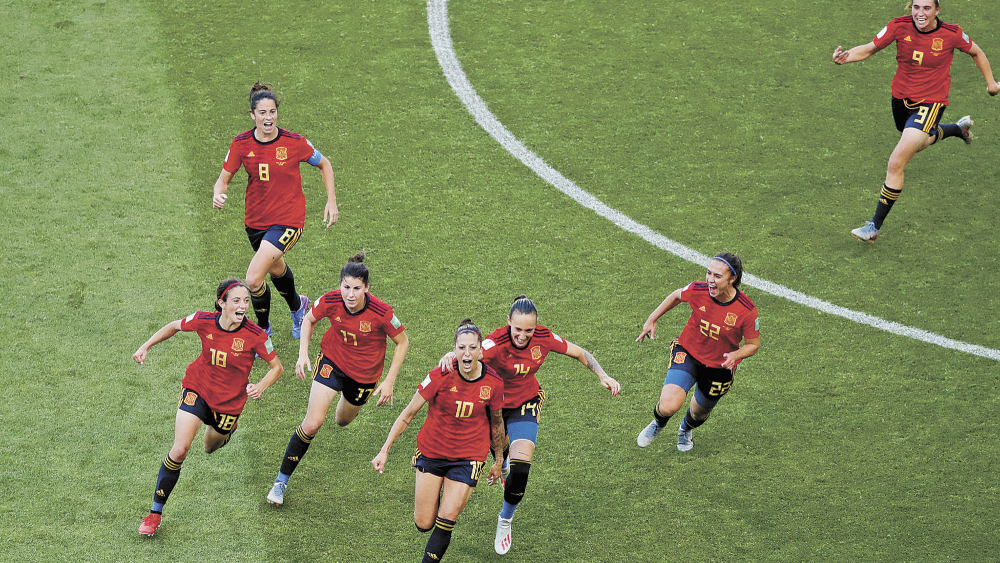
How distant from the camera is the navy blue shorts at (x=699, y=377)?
317 inches

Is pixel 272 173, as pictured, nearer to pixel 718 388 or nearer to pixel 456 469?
pixel 456 469

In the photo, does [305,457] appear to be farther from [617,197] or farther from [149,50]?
[149,50]

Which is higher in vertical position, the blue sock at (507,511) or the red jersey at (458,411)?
the red jersey at (458,411)

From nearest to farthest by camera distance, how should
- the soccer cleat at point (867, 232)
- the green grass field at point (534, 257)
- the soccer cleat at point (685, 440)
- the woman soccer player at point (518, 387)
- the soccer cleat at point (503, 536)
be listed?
the woman soccer player at point (518, 387) → the soccer cleat at point (503, 536) → the green grass field at point (534, 257) → the soccer cleat at point (685, 440) → the soccer cleat at point (867, 232)

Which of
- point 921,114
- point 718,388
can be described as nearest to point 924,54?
point 921,114

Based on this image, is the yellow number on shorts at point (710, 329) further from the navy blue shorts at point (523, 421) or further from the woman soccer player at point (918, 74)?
the woman soccer player at point (918, 74)

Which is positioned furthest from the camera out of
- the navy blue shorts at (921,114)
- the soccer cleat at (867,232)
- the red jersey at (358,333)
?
the soccer cleat at (867,232)

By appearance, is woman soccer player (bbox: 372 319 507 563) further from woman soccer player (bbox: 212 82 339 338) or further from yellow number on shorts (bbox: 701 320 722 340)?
woman soccer player (bbox: 212 82 339 338)

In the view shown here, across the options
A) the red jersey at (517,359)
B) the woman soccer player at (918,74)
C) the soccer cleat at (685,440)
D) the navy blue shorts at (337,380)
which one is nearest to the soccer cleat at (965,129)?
the woman soccer player at (918,74)

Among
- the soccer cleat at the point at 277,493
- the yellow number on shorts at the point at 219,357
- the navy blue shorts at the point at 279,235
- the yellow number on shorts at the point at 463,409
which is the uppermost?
the yellow number on shorts at the point at 463,409

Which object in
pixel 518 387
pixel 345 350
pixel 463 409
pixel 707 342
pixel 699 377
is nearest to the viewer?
pixel 463 409

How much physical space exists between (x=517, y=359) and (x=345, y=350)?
1.40 meters

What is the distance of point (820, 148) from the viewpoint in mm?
12070

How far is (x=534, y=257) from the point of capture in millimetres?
10516
